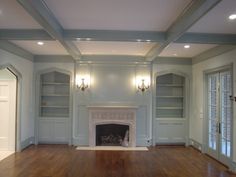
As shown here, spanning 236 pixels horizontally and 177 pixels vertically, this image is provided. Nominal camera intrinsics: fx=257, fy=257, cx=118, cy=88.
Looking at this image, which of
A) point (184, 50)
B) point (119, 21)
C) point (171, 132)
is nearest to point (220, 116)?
point (184, 50)

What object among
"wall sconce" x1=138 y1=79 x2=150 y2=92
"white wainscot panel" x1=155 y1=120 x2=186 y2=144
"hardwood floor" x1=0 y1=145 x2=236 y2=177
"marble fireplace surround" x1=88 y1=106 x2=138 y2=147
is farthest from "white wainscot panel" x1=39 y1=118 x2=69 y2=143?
"white wainscot panel" x1=155 y1=120 x2=186 y2=144

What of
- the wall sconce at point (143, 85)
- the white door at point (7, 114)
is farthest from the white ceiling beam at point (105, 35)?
the wall sconce at point (143, 85)

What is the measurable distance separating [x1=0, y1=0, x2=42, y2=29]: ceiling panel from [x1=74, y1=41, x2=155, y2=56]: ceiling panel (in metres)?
1.55

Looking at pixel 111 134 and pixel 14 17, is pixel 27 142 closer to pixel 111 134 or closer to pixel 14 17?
pixel 111 134

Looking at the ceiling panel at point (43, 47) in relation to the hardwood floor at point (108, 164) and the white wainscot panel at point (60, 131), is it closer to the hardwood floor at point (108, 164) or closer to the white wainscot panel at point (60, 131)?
the white wainscot panel at point (60, 131)

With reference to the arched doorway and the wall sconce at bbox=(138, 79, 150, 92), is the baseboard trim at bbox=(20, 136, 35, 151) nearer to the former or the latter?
the arched doorway

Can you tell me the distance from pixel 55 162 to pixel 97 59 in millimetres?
3433

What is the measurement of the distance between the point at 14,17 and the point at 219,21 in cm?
350

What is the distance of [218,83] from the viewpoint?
6.50m

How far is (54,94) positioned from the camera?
27.3 ft

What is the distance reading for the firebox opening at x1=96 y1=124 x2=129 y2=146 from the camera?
8.26 metres

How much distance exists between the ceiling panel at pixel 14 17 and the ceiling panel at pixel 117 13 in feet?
1.63

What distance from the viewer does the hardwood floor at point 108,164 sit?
17.3 feet

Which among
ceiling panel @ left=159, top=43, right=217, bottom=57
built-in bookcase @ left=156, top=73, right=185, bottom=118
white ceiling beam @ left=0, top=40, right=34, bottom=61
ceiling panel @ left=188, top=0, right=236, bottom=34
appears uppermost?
ceiling panel @ left=188, top=0, right=236, bottom=34
